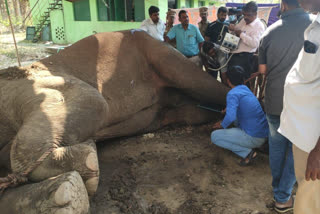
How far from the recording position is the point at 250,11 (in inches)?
159

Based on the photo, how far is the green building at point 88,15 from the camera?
12.8 metres

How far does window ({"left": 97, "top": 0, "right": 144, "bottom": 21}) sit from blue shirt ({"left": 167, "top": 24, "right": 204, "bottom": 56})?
25.6 ft

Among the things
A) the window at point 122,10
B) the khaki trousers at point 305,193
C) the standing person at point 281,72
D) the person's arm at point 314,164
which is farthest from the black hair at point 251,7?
the window at point 122,10

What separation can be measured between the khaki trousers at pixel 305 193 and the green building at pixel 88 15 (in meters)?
10.5

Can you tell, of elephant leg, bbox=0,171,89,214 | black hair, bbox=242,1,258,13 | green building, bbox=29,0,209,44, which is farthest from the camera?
green building, bbox=29,0,209,44

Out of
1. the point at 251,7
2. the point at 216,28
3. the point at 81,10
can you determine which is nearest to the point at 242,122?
the point at 251,7

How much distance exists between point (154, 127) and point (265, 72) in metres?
2.20

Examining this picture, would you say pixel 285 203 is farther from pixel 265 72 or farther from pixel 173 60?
pixel 173 60

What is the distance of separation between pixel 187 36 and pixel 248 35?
1410 millimetres

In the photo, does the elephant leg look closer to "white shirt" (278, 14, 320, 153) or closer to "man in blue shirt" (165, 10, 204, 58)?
"white shirt" (278, 14, 320, 153)

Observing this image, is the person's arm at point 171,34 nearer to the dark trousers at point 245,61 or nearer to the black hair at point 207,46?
the black hair at point 207,46

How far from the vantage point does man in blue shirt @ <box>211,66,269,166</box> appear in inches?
123

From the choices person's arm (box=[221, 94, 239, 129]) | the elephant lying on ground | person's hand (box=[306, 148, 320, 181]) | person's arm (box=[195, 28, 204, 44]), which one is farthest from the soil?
person's arm (box=[195, 28, 204, 44])

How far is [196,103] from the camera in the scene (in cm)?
479
